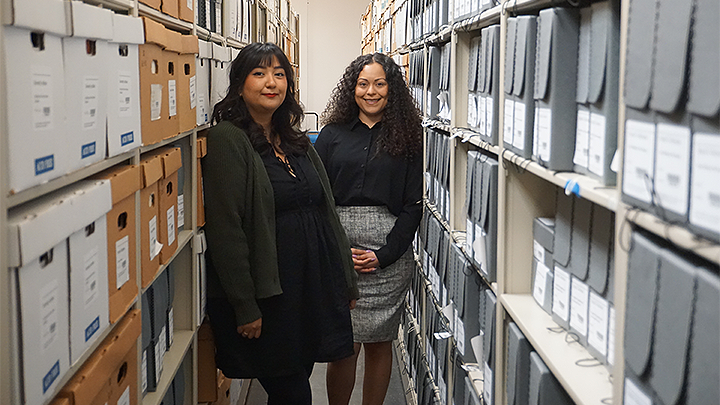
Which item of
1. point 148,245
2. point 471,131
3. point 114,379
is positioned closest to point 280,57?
point 471,131

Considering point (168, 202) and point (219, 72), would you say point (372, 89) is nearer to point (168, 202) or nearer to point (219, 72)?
point (219, 72)

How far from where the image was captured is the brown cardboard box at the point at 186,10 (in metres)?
1.92

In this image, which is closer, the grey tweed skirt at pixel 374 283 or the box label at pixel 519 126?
the box label at pixel 519 126

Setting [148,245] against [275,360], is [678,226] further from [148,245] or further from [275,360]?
[275,360]

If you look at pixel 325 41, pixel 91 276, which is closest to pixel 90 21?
pixel 91 276

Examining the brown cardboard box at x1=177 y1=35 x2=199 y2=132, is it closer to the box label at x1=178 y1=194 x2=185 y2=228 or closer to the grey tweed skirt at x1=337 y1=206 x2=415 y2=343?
the box label at x1=178 y1=194 x2=185 y2=228

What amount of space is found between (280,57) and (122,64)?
936mm

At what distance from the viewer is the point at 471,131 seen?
7.14 feet

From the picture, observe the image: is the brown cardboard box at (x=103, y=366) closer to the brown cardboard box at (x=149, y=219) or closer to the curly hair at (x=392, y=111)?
the brown cardboard box at (x=149, y=219)

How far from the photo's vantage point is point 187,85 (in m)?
2.03

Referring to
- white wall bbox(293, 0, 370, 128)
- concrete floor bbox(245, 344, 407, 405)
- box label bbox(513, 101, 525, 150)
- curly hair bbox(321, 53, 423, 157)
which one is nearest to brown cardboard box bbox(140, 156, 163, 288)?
box label bbox(513, 101, 525, 150)

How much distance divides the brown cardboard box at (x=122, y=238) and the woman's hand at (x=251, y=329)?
674mm

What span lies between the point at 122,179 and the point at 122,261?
17 centimetres

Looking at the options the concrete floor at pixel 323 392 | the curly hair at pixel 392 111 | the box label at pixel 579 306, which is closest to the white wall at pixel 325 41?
the concrete floor at pixel 323 392
